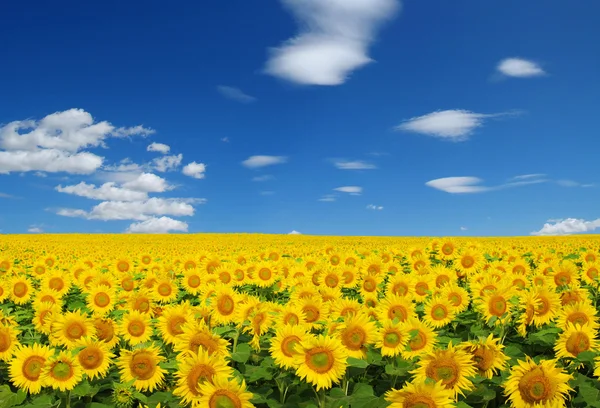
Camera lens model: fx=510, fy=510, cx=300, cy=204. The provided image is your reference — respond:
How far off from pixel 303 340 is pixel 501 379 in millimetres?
1846

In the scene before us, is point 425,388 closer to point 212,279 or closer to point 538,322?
point 538,322

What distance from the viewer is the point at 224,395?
12.4 ft

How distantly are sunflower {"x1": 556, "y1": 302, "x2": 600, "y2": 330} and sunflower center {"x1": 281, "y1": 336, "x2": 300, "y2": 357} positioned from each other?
3.28 m

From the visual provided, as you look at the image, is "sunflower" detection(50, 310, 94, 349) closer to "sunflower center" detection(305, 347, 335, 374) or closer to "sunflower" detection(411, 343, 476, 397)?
"sunflower center" detection(305, 347, 335, 374)

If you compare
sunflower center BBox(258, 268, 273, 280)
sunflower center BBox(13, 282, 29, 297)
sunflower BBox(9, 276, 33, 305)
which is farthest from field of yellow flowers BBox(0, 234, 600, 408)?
sunflower center BBox(13, 282, 29, 297)

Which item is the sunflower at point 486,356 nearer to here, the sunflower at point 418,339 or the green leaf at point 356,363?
the sunflower at point 418,339

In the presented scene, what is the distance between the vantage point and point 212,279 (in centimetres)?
974

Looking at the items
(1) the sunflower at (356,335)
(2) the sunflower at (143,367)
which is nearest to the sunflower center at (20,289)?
(2) the sunflower at (143,367)

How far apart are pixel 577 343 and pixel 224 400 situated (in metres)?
3.95

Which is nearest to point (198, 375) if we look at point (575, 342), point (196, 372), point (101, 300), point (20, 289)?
point (196, 372)

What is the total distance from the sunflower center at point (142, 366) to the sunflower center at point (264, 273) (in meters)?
4.84

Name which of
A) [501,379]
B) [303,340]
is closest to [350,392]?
[303,340]

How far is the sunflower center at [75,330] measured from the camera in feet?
20.0

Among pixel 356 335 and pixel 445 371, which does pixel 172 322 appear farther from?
pixel 445 371
